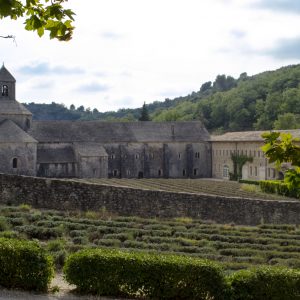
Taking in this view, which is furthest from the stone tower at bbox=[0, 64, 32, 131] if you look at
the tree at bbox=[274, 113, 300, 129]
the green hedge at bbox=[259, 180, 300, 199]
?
the tree at bbox=[274, 113, 300, 129]

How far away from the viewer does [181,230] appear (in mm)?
21938

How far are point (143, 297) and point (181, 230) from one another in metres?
10.6

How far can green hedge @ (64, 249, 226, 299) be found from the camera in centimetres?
1123

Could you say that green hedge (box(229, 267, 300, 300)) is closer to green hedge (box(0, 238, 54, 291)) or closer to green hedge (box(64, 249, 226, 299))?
green hedge (box(64, 249, 226, 299))

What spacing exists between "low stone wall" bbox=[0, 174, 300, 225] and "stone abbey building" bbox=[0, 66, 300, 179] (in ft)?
76.3

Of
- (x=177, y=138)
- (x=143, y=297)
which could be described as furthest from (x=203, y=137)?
(x=143, y=297)

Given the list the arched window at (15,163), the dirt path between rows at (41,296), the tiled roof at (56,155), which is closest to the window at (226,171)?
the tiled roof at (56,155)

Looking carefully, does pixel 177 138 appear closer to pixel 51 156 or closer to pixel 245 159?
pixel 245 159

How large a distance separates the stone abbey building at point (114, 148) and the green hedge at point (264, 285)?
40496 millimetres

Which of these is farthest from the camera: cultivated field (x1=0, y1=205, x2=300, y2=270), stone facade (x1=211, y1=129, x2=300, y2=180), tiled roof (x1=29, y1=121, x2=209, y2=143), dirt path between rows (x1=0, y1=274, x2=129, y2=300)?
tiled roof (x1=29, y1=121, x2=209, y2=143)

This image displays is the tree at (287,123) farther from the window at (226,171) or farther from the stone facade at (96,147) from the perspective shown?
the window at (226,171)

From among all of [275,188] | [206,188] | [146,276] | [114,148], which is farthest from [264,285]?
[114,148]

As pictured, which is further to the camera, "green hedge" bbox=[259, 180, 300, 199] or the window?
the window

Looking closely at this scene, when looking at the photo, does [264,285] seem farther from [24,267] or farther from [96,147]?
[96,147]
